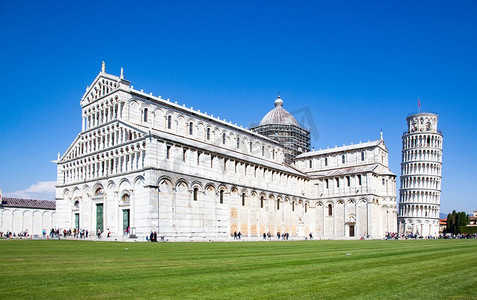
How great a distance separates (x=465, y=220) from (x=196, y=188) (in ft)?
273

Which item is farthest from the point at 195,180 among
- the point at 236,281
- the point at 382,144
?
the point at 236,281

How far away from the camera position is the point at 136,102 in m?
52.9

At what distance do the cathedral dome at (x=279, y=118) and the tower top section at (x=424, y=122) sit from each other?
35.7 meters

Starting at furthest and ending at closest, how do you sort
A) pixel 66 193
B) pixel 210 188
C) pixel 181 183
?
pixel 66 193, pixel 210 188, pixel 181 183

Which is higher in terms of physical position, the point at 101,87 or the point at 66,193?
the point at 101,87

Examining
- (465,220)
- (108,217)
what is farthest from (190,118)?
(465,220)

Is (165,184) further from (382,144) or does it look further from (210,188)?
(382,144)

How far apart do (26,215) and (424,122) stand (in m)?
90.7

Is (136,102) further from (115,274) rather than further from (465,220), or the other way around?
(465,220)

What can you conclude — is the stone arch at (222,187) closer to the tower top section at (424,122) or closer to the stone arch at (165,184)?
the stone arch at (165,184)

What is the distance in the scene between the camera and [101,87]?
5481cm

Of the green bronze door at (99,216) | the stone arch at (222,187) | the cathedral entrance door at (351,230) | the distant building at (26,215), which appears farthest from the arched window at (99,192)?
the cathedral entrance door at (351,230)

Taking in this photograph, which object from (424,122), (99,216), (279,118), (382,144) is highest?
(424,122)

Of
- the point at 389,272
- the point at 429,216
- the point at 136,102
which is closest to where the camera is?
the point at 389,272
